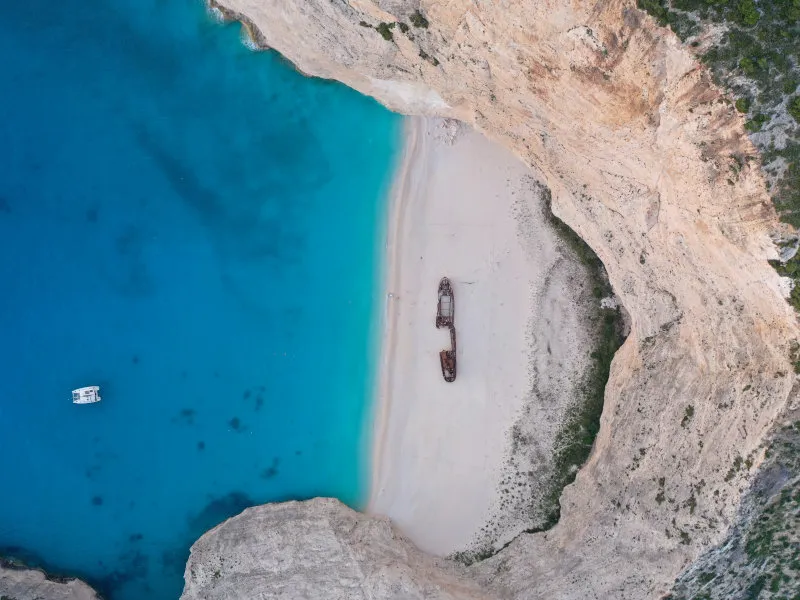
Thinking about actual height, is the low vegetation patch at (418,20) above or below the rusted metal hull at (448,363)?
above

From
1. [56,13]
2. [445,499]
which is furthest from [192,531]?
[56,13]

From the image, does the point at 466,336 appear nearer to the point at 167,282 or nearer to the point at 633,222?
the point at 633,222

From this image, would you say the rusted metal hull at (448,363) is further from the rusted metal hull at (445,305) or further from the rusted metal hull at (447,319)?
the rusted metal hull at (445,305)

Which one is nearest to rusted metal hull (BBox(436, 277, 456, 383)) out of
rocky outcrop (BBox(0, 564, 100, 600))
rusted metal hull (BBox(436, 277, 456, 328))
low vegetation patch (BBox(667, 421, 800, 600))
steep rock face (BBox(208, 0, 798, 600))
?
rusted metal hull (BBox(436, 277, 456, 328))

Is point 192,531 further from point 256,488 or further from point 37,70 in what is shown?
point 37,70

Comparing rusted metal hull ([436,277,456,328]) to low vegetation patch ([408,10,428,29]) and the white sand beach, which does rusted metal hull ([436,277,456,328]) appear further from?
low vegetation patch ([408,10,428,29])

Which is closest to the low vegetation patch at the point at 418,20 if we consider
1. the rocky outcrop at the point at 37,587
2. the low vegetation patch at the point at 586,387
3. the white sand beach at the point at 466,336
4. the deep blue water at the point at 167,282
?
the white sand beach at the point at 466,336

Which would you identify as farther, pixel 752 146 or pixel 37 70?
pixel 37 70
